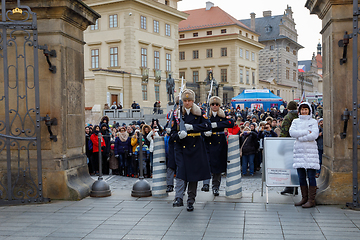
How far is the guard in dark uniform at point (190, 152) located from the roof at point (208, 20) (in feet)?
180

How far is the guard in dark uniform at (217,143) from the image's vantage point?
8125 millimetres

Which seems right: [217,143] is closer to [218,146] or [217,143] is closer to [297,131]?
[218,146]

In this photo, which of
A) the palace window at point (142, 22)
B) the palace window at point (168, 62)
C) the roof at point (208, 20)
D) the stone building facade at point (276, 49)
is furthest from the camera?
the stone building facade at point (276, 49)

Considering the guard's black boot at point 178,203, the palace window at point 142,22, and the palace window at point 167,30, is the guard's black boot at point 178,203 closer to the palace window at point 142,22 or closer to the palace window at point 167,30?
the palace window at point 142,22

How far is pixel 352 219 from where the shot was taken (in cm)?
609

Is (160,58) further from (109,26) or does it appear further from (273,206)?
(273,206)

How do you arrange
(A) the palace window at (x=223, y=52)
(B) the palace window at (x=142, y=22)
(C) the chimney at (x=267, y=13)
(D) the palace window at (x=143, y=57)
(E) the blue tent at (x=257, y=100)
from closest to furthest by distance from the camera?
(E) the blue tent at (x=257, y=100)
(B) the palace window at (x=142, y=22)
(D) the palace window at (x=143, y=57)
(A) the palace window at (x=223, y=52)
(C) the chimney at (x=267, y=13)

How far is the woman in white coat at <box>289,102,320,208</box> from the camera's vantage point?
699cm

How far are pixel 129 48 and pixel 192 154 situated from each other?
119 feet

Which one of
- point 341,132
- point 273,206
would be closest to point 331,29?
point 341,132

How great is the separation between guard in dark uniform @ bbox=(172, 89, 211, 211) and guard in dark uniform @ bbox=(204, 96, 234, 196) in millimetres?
882

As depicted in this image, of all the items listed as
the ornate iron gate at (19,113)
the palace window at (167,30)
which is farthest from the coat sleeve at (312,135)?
the palace window at (167,30)

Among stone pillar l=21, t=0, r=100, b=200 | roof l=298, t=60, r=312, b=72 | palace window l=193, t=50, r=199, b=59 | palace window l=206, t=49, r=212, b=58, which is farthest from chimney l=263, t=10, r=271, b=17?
stone pillar l=21, t=0, r=100, b=200

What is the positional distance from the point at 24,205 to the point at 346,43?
20.4 feet
